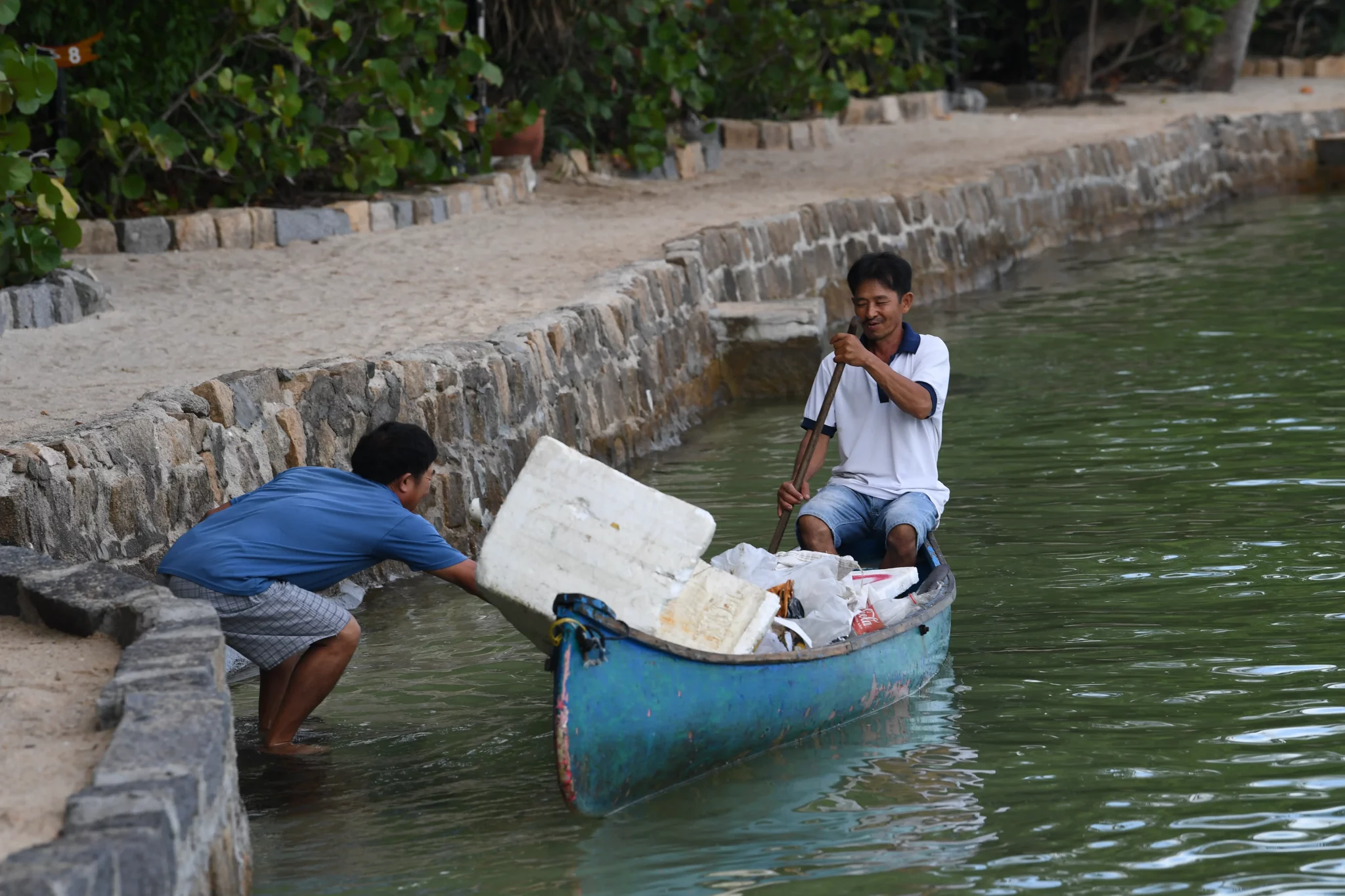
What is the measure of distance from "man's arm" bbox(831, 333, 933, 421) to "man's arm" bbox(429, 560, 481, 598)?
5.06ft

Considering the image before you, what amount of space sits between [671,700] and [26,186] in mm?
5151

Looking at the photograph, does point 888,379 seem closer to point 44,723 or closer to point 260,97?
point 44,723

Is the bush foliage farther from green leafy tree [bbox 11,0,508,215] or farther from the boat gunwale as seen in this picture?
the boat gunwale

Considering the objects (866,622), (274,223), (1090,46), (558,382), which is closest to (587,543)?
(866,622)

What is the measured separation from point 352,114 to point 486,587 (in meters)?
9.04

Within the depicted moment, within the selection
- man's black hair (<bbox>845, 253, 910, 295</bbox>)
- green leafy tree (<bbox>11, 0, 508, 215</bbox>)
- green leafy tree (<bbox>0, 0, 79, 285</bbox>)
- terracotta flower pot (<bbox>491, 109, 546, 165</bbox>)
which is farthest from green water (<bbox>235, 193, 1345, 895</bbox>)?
terracotta flower pot (<bbox>491, 109, 546, 165</bbox>)

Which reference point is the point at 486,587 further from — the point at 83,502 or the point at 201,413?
the point at 201,413

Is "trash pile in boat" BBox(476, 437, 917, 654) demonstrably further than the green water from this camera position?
Yes

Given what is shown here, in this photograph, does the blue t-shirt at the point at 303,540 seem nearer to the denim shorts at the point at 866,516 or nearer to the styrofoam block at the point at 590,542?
the styrofoam block at the point at 590,542

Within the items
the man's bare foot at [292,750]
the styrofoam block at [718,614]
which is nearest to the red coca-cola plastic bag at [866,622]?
the styrofoam block at [718,614]

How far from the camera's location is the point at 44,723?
4066 millimetres

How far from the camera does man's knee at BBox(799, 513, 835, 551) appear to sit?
6203 mm

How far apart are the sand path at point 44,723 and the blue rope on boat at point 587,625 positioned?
3.84ft

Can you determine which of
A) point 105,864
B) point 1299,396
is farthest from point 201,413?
point 1299,396
